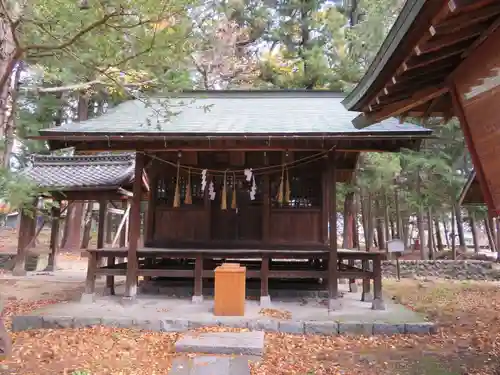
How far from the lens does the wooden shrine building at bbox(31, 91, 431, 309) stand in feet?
25.8

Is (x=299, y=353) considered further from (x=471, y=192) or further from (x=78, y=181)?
(x=78, y=181)

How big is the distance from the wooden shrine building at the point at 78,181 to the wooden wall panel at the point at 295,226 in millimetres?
4602

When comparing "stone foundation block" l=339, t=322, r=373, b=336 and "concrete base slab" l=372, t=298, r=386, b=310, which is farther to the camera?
"concrete base slab" l=372, t=298, r=386, b=310

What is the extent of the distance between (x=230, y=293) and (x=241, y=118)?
13.6 feet

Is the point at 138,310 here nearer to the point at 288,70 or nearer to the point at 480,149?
the point at 480,149

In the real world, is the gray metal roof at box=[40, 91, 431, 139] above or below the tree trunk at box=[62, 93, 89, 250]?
above

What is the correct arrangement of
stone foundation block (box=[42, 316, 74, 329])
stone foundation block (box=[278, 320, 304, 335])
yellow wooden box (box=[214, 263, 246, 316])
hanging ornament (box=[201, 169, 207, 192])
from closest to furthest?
stone foundation block (box=[278, 320, 304, 335]) < stone foundation block (box=[42, 316, 74, 329]) < yellow wooden box (box=[214, 263, 246, 316]) < hanging ornament (box=[201, 169, 207, 192])

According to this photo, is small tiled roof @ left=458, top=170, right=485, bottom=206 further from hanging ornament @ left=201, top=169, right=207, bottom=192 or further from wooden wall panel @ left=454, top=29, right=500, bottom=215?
hanging ornament @ left=201, top=169, right=207, bottom=192

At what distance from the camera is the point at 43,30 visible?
4742 mm

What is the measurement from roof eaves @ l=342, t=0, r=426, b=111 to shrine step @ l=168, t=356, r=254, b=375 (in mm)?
3568

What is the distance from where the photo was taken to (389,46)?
12.0ft

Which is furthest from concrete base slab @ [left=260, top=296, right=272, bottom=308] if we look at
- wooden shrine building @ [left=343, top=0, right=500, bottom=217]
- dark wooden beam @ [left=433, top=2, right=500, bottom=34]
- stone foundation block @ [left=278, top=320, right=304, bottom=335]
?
dark wooden beam @ [left=433, top=2, right=500, bottom=34]

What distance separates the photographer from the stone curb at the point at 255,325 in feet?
21.8

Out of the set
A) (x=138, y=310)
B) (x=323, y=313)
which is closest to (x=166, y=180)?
(x=138, y=310)
